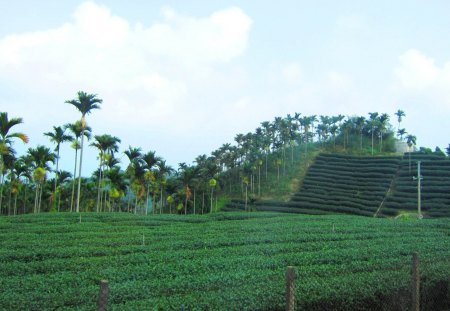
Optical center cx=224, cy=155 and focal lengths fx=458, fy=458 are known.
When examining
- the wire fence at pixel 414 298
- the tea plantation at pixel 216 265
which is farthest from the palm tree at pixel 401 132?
the wire fence at pixel 414 298

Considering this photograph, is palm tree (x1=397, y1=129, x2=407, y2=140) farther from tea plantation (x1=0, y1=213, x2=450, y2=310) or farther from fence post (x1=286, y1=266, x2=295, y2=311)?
fence post (x1=286, y1=266, x2=295, y2=311)

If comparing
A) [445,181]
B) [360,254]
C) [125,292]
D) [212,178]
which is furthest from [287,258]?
[445,181]

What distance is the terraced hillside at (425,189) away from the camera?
48.1m

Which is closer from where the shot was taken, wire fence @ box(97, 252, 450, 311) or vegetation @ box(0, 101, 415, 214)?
wire fence @ box(97, 252, 450, 311)

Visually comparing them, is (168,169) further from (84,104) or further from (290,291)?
(290,291)

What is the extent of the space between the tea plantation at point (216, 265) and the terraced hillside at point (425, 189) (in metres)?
21.3

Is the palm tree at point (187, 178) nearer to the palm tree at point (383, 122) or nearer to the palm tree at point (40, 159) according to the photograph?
the palm tree at point (40, 159)

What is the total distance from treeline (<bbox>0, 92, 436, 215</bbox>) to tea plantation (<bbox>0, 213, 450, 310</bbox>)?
484 inches

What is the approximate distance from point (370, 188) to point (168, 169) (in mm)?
25408

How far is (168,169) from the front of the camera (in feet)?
159

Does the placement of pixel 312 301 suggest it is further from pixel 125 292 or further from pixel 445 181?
pixel 445 181

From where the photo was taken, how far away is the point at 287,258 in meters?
14.8

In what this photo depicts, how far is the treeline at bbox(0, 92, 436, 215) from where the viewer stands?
1506 inches

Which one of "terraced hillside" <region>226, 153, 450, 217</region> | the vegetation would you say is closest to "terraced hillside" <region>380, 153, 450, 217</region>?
"terraced hillside" <region>226, 153, 450, 217</region>
